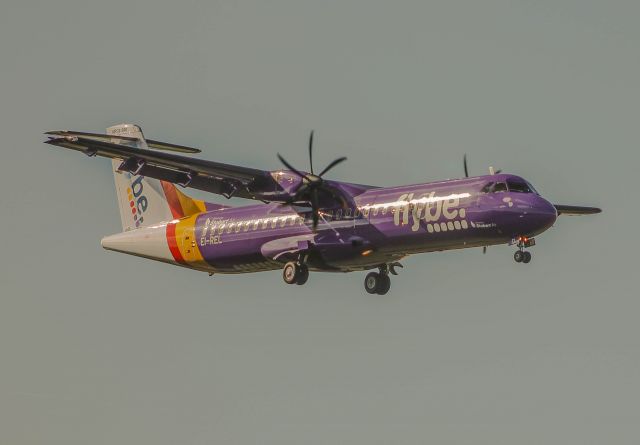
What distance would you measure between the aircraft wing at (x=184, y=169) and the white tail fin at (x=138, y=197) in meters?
3.38

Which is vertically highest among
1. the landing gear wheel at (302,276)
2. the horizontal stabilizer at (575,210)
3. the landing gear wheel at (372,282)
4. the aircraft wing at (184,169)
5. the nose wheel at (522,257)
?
the aircraft wing at (184,169)

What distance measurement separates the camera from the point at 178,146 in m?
37.1

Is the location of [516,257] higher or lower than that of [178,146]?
lower

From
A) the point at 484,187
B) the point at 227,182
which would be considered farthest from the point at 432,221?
the point at 227,182

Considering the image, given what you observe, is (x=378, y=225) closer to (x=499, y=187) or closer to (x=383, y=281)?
(x=383, y=281)

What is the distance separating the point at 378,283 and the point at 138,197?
9431mm

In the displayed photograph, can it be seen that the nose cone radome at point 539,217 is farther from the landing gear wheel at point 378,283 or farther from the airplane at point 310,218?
the landing gear wheel at point 378,283

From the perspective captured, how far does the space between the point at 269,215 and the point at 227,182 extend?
5.03 feet

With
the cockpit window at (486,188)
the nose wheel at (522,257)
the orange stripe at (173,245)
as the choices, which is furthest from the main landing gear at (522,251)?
the orange stripe at (173,245)

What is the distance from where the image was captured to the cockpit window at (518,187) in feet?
101

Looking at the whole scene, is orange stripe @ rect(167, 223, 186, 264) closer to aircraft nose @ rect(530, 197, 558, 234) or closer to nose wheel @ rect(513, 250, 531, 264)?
nose wheel @ rect(513, 250, 531, 264)

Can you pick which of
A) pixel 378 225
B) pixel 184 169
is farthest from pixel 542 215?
pixel 184 169

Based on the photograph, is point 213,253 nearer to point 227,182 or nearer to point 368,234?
point 227,182

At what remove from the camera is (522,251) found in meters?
30.1
